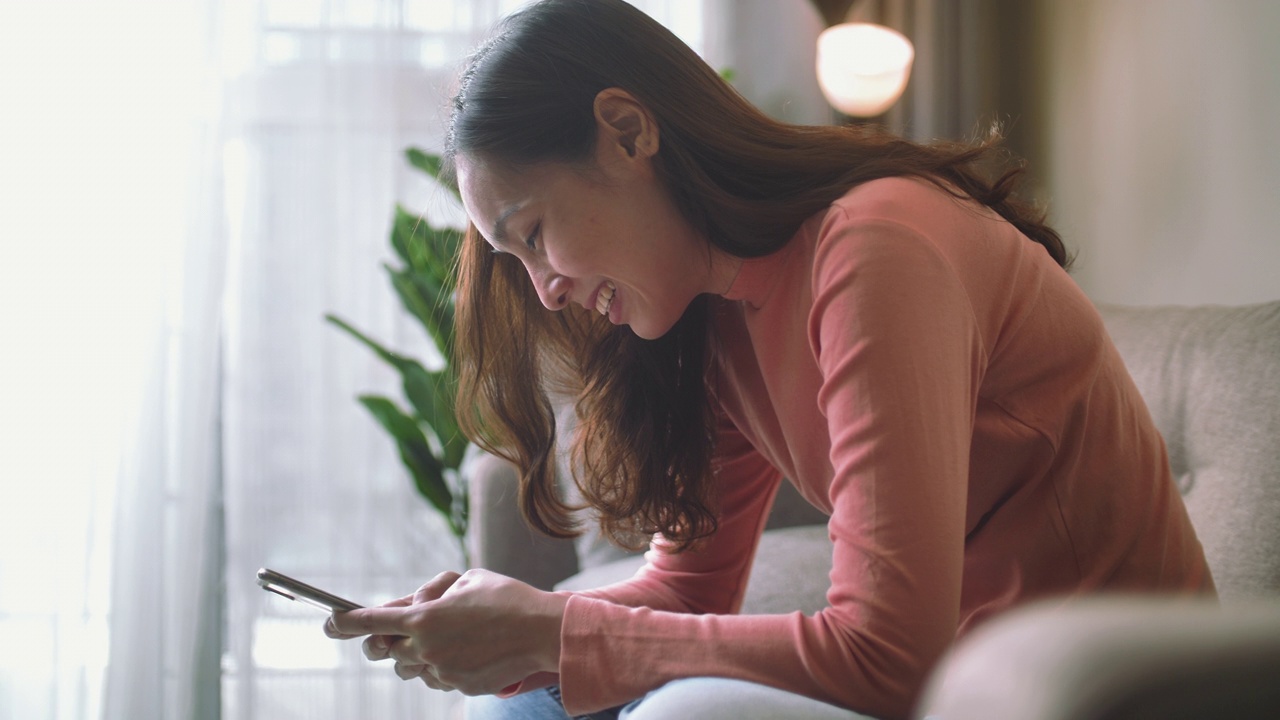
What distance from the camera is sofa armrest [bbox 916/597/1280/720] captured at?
0.18 m

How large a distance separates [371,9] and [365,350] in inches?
28.9

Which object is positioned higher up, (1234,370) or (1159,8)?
(1159,8)

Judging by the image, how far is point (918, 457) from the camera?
0.63 m

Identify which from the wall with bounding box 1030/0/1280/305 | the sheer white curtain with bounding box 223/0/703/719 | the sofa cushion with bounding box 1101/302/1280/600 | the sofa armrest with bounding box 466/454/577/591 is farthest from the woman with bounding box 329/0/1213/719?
the sheer white curtain with bounding box 223/0/703/719

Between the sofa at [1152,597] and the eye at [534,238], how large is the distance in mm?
439

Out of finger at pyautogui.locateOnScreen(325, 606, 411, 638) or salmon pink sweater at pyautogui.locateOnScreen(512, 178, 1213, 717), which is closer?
salmon pink sweater at pyautogui.locateOnScreen(512, 178, 1213, 717)

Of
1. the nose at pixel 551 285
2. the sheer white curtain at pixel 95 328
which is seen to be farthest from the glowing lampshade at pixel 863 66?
the nose at pixel 551 285

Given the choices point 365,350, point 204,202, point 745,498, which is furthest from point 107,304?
point 745,498

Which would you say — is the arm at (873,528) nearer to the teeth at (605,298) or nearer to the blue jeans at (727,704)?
the blue jeans at (727,704)

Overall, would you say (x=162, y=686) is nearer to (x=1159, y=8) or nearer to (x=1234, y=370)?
(x=1234, y=370)

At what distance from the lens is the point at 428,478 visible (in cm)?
196

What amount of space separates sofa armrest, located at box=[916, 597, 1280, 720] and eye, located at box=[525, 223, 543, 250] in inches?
26.4

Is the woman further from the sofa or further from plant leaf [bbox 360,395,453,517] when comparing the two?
plant leaf [bbox 360,395,453,517]

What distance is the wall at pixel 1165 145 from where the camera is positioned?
155cm
